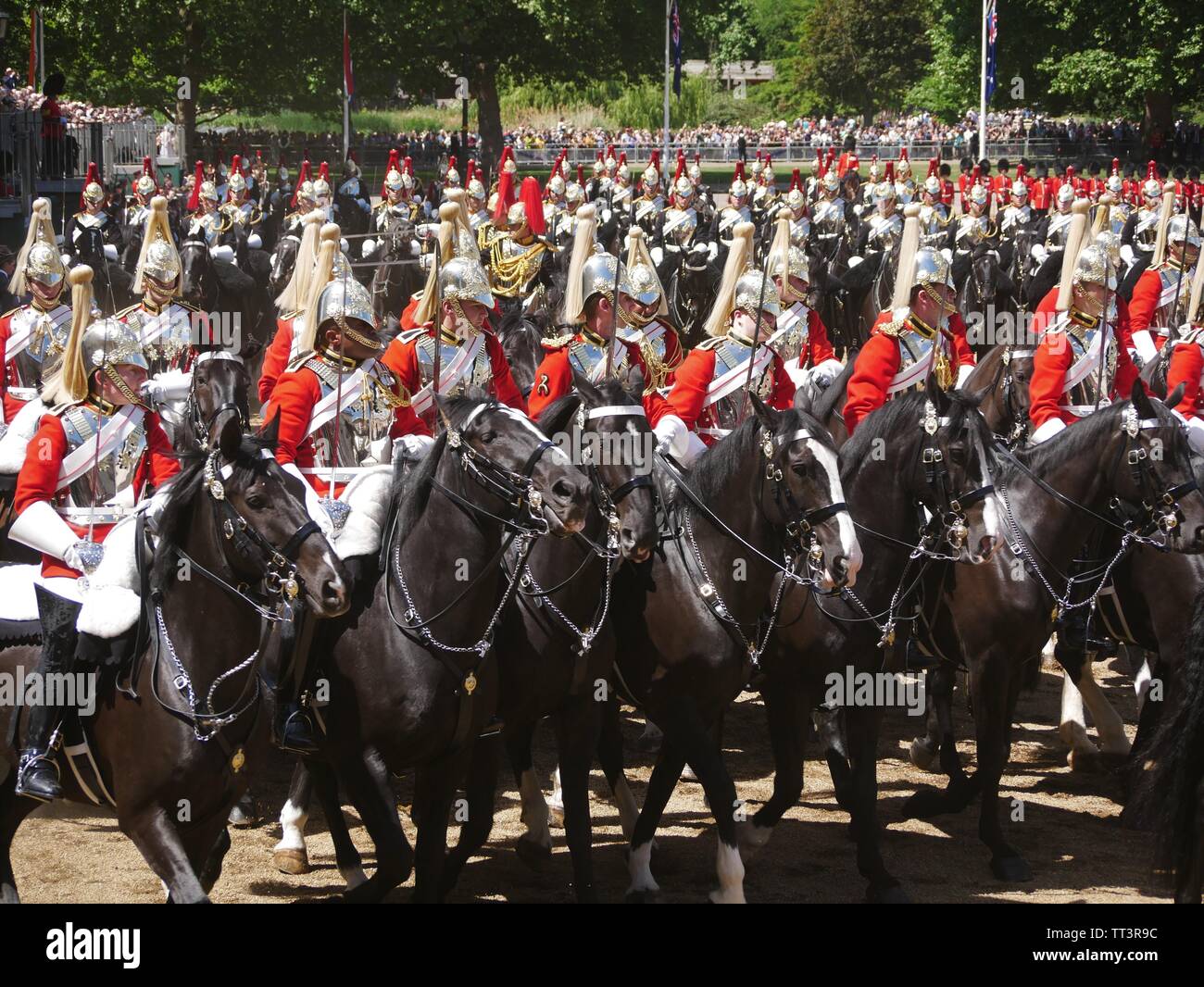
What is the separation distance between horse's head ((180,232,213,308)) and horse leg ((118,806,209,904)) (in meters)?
12.1

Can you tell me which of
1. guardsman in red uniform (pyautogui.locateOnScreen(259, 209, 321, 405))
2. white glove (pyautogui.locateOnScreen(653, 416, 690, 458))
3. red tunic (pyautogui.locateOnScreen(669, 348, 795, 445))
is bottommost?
white glove (pyautogui.locateOnScreen(653, 416, 690, 458))

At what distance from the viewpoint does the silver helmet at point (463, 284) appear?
27.8 ft

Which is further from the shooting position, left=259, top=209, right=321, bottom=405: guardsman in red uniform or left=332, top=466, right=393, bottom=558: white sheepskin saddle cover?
left=259, top=209, right=321, bottom=405: guardsman in red uniform

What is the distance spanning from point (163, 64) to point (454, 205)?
1583 inches

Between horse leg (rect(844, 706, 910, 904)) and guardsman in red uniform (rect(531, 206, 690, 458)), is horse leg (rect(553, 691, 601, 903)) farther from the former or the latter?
guardsman in red uniform (rect(531, 206, 690, 458))

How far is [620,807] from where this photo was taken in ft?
27.4

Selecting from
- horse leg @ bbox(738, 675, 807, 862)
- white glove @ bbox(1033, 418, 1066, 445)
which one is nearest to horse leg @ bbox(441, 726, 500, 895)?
horse leg @ bbox(738, 675, 807, 862)

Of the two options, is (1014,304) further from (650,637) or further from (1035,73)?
(1035,73)

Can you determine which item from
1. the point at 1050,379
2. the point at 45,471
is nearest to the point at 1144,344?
the point at 1050,379

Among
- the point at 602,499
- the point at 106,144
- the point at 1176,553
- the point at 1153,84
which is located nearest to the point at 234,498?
the point at 602,499

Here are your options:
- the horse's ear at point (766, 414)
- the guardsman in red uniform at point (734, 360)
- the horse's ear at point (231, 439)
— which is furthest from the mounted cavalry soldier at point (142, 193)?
the horse's ear at point (231, 439)

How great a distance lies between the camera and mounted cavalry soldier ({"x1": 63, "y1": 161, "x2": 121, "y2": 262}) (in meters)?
21.0

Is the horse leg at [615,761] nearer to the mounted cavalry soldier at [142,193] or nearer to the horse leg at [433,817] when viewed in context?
the horse leg at [433,817]

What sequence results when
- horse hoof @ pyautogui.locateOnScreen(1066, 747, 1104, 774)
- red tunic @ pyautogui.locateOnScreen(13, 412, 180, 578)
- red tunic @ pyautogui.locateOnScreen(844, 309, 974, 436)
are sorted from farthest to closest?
horse hoof @ pyautogui.locateOnScreen(1066, 747, 1104, 774) → red tunic @ pyautogui.locateOnScreen(844, 309, 974, 436) → red tunic @ pyautogui.locateOnScreen(13, 412, 180, 578)
